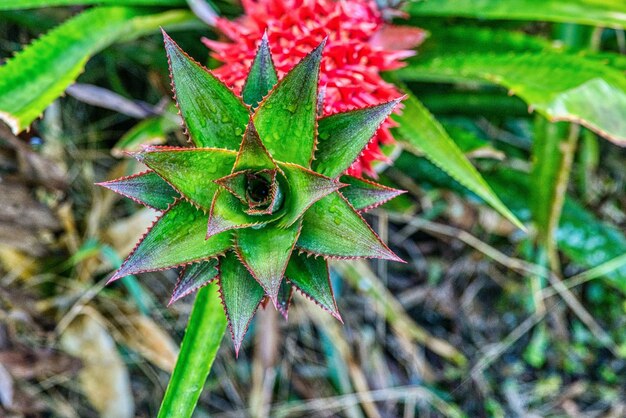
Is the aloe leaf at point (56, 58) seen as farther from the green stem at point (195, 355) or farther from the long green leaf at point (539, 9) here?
the long green leaf at point (539, 9)

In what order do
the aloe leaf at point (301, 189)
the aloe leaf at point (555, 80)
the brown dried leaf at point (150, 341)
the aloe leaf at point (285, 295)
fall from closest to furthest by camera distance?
1. the aloe leaf at point (301, 189)
2. the aloe leaf at point (285, 295)
3. the aloe leaf at point (555, 80)
4. the brown dried leaf at point (150, 341)

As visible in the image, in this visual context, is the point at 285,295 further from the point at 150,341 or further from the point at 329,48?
the point at 150,341

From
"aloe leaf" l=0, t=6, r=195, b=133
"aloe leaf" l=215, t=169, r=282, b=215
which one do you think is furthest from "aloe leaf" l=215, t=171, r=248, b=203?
"aloe leaf" l=0, t=6, r=195, b=133

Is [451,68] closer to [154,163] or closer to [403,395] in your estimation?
[154,163]

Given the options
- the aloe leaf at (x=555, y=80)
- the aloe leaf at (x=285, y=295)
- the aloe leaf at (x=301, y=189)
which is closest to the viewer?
the aloe leaf at (x=301, y=189)

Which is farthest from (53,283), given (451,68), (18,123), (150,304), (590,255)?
(590,255)

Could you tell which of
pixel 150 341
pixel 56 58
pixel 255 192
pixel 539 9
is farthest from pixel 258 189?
pixel 150 341

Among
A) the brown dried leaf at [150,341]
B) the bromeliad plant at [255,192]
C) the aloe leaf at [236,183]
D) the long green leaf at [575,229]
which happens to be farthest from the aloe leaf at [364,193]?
the brown dried leaf at [150,341]
